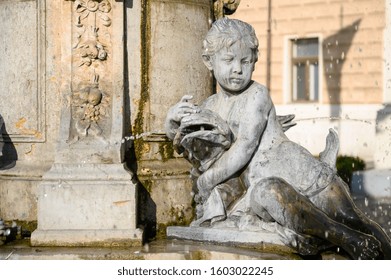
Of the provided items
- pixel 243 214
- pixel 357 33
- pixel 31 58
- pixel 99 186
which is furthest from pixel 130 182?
pixel 357 33

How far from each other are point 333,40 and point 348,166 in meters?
6.73

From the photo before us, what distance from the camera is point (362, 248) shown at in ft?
20.2

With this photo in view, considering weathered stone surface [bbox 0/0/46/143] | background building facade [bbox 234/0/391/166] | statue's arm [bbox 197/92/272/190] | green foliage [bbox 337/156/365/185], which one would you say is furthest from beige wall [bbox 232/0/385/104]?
statue's arm [bbox 197/92/272/190]

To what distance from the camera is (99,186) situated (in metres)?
6.74

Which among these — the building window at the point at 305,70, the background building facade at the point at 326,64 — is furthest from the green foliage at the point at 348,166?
the building window at the point at 305,70

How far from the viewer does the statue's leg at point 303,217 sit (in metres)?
6.18

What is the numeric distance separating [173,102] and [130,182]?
0.89m

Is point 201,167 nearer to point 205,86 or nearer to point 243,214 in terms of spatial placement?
point 243,214

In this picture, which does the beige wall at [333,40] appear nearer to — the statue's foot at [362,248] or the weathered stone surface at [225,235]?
the weathered stone surface at [225,235]

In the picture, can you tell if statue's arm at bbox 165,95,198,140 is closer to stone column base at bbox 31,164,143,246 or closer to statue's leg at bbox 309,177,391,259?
stone column base at bbox 31,164,143,246

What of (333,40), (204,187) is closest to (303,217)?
(204,187)

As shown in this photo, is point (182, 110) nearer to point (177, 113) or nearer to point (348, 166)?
point (177, 113)

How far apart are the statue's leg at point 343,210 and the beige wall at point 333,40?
50.0 feet

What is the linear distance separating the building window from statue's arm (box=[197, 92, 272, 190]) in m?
17.4
